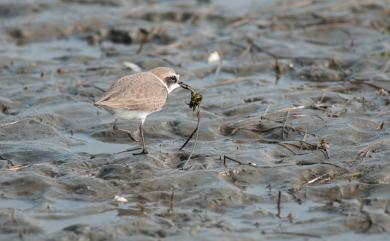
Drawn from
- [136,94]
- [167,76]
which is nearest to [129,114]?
[136,94]

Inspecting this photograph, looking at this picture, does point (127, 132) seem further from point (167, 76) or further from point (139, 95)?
point (167, 76)

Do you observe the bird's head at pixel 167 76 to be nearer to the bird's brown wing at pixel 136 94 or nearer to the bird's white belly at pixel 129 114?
the bird's brown wing at pixel 136 94

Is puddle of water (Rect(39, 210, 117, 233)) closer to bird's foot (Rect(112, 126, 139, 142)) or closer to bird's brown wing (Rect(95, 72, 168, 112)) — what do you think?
bird's brown wing (Rect(95, 72, 168, 112))

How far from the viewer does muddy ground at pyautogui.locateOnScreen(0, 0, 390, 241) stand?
8.01 meters

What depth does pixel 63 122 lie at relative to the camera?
36.7ft

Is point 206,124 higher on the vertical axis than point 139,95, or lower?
lower

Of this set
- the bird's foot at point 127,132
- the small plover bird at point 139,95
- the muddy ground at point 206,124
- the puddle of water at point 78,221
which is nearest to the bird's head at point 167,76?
the small plover bird at point 139,95

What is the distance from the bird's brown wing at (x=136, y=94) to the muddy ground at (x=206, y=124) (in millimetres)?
555

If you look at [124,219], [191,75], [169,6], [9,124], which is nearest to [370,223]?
[124,219]

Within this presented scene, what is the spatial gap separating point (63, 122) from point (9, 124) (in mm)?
800

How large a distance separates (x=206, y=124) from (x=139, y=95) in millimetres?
1235

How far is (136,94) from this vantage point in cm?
1002

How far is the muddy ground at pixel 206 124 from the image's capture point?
26.3 ft

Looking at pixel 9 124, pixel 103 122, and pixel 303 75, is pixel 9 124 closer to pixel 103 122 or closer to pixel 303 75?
pixel 103 122
